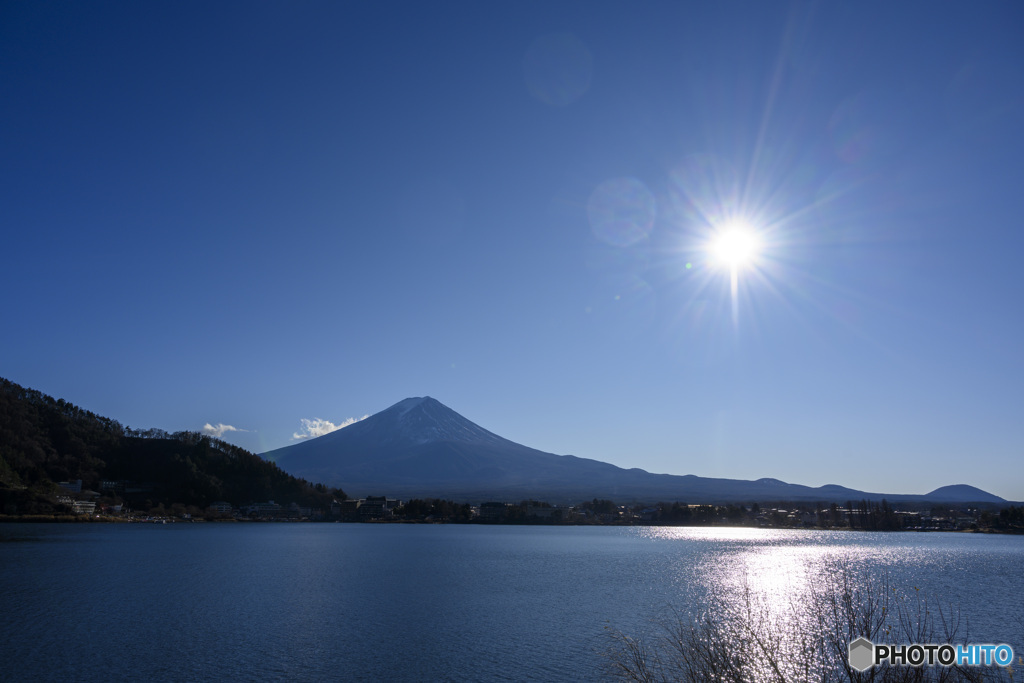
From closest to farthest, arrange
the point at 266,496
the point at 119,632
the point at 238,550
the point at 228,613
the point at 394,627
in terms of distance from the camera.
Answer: the point at 119,632, the point at 394,627, the point at 228,613, the point at 238,550, the point at 266,496

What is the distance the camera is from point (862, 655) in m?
6.88

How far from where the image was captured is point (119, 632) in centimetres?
1806

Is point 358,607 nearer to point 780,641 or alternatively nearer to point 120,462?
point 780,641

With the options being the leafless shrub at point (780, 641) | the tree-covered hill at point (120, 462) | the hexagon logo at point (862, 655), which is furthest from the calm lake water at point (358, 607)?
the tree-covered hill at point (120, 462)

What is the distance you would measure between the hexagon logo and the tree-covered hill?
96.8m

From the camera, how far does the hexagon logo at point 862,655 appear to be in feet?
22.1

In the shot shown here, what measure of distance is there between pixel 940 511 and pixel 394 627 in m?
154

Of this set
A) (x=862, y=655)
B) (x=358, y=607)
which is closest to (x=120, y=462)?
(x=358, y=607)

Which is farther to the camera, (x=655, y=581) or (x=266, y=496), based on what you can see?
(x=266, y=496)

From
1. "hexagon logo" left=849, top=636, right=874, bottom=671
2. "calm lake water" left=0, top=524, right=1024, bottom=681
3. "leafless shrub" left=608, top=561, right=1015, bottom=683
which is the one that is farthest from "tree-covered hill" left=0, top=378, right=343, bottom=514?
"hexagon logo" left=849, top=636, right=874, bottom=671

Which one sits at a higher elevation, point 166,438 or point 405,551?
point 166,438

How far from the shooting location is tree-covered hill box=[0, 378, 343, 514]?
8550 cm

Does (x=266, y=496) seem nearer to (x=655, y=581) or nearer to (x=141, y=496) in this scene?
(x=141, y=496)

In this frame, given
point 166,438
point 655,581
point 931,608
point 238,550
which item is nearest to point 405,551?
point 238,550
